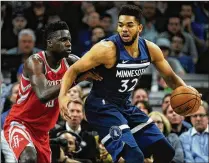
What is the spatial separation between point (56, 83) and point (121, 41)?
1.02 meters

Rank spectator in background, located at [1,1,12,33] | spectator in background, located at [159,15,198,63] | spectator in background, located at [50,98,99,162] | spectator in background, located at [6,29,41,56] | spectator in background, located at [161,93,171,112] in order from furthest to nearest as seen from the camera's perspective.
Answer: spectator in background, located at [159,15,198,63] < spectator in background, located at [1,1,12,33] < spectator in background, located at [6,29,41,56] < spectator in background, located at [161,93,171,112] < spectator in background, located at [50,98,99,162]

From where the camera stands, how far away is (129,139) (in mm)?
7844

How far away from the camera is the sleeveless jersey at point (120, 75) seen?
26.1 ft

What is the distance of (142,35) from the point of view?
46.8 ft

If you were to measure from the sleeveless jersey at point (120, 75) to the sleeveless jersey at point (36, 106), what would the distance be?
0.65 metres

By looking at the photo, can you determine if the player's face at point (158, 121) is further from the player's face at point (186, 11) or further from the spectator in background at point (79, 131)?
the player's face at point (186, 11)

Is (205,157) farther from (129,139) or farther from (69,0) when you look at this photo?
(69,0)

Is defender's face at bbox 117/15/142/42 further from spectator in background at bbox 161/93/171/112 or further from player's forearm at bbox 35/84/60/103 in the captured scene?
spectator in background at bbox 161/93/171/112

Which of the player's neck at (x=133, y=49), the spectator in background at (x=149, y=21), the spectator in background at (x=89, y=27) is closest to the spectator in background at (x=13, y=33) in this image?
the spectator in background at (x=89, y=27)

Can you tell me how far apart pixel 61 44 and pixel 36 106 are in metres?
0.77

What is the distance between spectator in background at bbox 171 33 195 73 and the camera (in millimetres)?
14078

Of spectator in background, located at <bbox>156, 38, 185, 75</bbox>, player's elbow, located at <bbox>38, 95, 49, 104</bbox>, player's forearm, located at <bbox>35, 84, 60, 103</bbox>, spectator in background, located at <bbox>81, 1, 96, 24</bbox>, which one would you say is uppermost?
player's forearm, located at <bbox>35, 84, 60, 103</bbox>

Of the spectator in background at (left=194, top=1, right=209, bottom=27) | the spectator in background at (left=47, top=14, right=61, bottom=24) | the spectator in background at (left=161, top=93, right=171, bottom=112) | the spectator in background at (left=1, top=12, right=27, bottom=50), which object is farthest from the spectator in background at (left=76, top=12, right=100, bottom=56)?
the spectator in background at (left=161, top=93, right=171, bottom=112)

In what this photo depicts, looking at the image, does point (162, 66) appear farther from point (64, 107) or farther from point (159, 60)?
point (64, 107)
